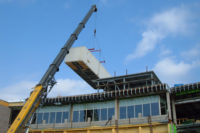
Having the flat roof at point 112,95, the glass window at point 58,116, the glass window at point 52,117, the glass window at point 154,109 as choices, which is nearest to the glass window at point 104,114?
the flat roof at point 112,95

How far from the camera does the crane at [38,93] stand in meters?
22.1

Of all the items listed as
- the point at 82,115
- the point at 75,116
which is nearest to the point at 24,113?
the point at 82,115

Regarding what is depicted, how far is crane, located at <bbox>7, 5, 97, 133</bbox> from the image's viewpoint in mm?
22141

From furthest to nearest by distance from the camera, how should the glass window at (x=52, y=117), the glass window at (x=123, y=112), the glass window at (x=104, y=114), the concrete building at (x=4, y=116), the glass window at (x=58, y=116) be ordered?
the glass window at (x=52, y=117) → the glass window at (x=58, y=116) → the concrete building at (x=4, y=116) → the glass window at (x=104, y=114) → the glass window at (x=123, y=112)

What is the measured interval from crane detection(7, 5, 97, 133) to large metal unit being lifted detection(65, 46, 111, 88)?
10.3 m

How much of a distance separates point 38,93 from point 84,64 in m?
17.9

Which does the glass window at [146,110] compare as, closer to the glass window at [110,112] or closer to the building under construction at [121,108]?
the building under construction at [121,108]

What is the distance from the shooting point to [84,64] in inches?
1633

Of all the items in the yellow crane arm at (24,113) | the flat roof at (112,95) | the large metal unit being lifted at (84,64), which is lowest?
the yellow crane arm at (24,113)

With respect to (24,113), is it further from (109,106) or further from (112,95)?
(109,106)

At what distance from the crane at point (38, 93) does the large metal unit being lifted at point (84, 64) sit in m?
10.3

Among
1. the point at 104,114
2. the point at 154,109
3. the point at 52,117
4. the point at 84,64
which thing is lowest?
the point at 52,117

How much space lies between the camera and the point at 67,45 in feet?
93.8

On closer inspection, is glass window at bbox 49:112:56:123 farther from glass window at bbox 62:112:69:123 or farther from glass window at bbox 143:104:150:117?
glass window at bbox 143:104:150:117
